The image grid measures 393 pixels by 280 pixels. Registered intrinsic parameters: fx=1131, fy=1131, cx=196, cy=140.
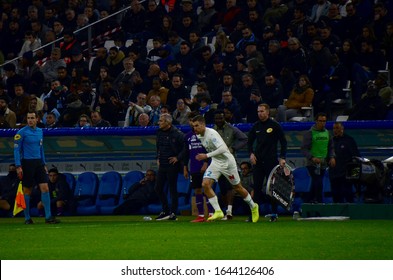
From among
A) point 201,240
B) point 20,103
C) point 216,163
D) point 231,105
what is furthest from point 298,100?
point 201,240

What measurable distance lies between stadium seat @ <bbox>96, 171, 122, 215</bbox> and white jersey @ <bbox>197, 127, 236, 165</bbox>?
5.22 metres

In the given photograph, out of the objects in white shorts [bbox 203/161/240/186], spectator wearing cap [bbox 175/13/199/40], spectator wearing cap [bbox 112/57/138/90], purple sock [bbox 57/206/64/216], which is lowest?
purple sock [bbox 57/206/64/216]

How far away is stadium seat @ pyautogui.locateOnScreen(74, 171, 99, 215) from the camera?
2436cm

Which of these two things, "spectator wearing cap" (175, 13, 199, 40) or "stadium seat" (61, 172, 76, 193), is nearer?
"stadium seat" (61, 172, 76, 193)

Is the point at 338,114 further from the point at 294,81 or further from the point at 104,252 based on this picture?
the point at 104,252

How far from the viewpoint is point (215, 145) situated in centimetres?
1919

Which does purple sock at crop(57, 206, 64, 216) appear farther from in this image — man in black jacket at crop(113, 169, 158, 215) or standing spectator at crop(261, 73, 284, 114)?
standing spectator at crop(261, 73, 284, 114)

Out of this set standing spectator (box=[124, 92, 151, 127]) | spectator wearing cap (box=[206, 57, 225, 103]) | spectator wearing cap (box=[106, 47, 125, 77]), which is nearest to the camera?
standing spectator (box=[124, 92, 151, 127])

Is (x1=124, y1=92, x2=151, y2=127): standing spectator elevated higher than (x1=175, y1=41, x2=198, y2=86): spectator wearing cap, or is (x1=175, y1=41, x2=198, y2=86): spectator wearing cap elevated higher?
Result: (x1=175, y1=41, x2=198, y2=86): spectator wearing cap

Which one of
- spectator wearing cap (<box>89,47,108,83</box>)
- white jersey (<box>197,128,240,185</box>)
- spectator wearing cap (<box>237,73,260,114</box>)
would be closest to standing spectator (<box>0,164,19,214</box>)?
spectator wearing cap (<box>89,47,108,83</box>)

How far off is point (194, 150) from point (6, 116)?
7.07m

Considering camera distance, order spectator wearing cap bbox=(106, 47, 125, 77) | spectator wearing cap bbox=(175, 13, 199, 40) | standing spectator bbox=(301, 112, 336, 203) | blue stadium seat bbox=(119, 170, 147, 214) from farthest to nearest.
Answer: spectator wearing cap bbox=(175, 13, 199, 40), spectator wearing cap bbox=(106, 47, 125, 77), blue stadium seat bbox=(119, 170, 147, 214), standing spectator bbox=(301, 112, 336, 203)

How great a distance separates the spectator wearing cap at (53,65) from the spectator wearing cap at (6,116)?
8.91 ft

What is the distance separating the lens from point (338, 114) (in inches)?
974
